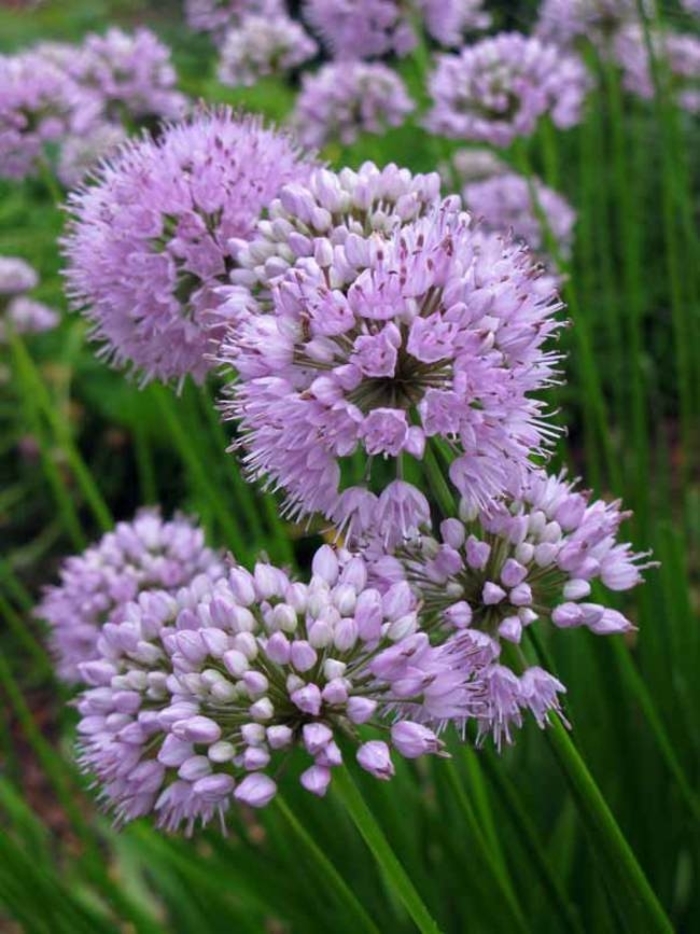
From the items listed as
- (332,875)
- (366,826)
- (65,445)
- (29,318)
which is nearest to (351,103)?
(65,445)

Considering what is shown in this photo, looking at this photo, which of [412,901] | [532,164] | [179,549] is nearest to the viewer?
[412,901]

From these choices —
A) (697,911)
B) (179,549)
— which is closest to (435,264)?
(179,549)

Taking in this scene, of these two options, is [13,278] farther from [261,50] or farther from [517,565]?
[517,565]

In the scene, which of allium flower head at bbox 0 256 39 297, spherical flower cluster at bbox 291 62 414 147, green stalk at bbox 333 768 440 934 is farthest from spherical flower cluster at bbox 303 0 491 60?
green stalk at bbox 333 768 440 934

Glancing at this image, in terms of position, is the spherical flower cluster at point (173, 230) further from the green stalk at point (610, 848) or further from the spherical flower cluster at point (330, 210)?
the green stalk at point (610, 848)

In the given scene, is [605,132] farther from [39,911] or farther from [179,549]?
[39,911]

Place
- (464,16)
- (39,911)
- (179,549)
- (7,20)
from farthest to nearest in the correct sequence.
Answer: (7,20) → (464,16) → (179,549) → (39,911)

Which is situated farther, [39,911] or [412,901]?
[39,911]
